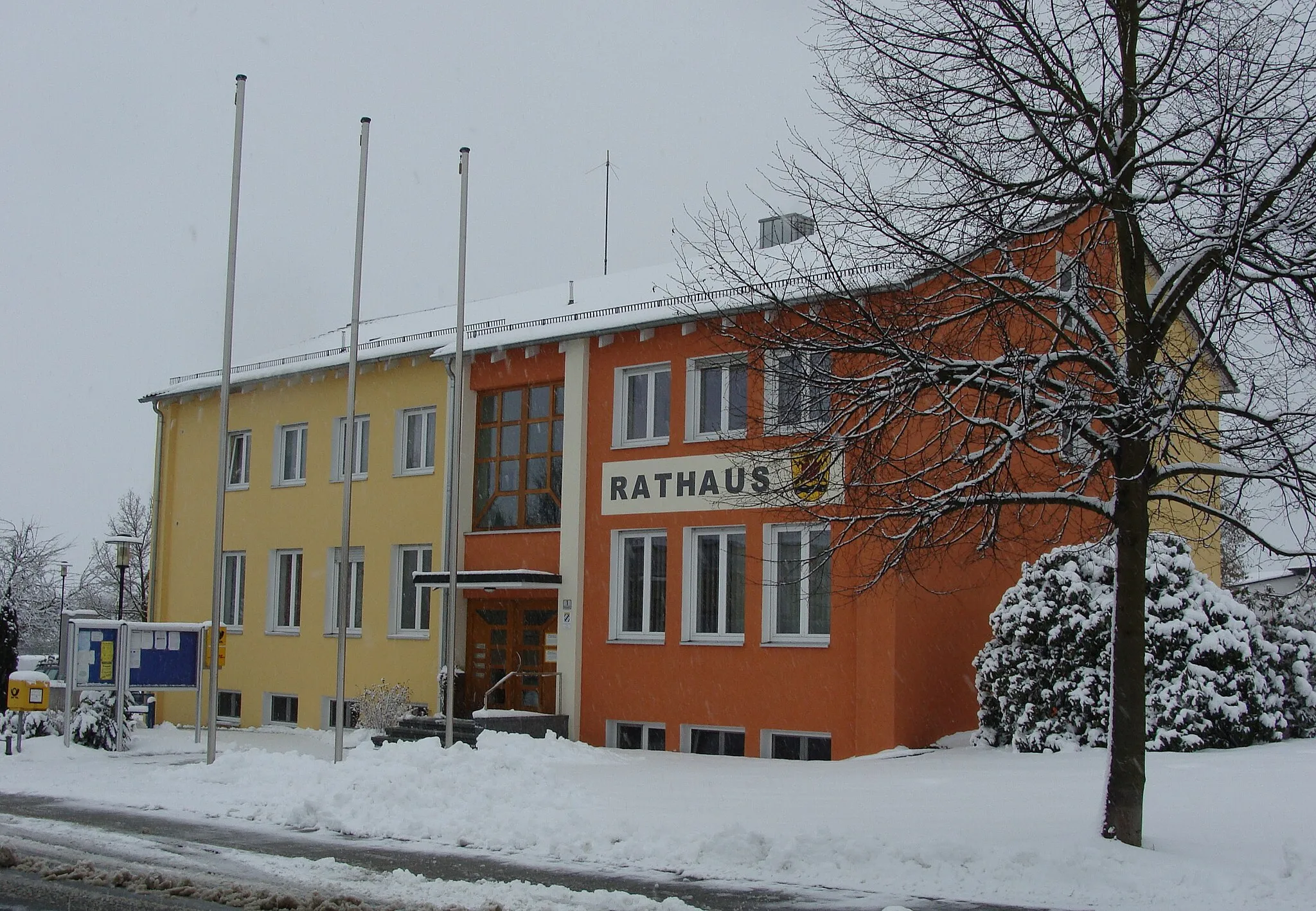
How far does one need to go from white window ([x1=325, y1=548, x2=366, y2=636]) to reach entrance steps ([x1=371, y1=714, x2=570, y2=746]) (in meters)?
4.52

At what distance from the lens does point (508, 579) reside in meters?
20.0

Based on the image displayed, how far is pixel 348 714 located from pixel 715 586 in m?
8.00

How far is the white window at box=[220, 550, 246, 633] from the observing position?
2627cm

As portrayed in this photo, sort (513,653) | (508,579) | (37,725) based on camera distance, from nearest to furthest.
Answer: (37,725) → (508,579) → (513,653)

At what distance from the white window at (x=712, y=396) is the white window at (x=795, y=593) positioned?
66.3 inches

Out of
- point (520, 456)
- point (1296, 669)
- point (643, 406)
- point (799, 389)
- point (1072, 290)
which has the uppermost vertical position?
point (643, 406)

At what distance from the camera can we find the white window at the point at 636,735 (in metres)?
19.4

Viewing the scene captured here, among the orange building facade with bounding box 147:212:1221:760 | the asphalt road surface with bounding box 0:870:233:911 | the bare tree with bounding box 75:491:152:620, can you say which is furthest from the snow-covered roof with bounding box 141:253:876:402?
the bare tree with bounding box 75:491:152:620

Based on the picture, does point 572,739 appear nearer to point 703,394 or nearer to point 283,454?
point 703,394

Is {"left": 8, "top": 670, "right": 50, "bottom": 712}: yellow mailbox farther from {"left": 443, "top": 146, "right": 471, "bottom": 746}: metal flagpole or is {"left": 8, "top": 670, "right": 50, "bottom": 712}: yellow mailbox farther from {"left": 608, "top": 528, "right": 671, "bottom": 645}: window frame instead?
{"left": 608, "top": 528, "right": 671, "bottom": 645}: window frame

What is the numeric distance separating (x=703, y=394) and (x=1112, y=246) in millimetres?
9419

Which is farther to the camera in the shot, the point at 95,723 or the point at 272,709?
the point at 272,709

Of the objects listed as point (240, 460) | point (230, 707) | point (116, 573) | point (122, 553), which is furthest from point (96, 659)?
point (116, 573)

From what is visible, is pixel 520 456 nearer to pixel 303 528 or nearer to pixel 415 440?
pixel 415 440
